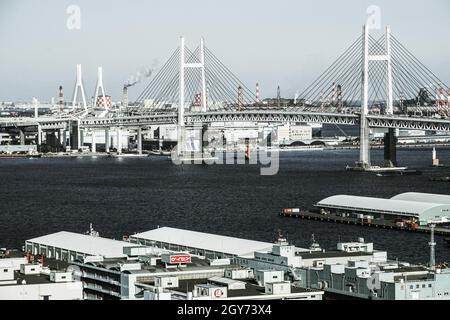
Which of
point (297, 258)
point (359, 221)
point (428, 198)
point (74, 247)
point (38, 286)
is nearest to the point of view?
point (38, 286)

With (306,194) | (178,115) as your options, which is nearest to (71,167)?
(178,115)

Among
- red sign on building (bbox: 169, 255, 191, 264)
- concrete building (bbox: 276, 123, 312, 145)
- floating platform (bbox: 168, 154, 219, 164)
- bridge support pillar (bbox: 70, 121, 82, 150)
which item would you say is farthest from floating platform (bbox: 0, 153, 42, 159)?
red sign on building (bbox: 169, 255, 191, 264)

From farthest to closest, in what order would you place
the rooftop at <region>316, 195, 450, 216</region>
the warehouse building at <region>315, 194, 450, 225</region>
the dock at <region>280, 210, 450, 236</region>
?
the rooftop at <region>316, 195, 450, 216</region>
the warehouse building at <region>315, 194, 450, 225</region>
the dock at <region>280, 210, 450, 236</region>

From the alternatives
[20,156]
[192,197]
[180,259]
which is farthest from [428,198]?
[20,156]

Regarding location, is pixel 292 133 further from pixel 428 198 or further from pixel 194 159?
pixel 428 198

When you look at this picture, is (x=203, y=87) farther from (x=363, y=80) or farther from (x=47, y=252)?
(x=47, y=252)

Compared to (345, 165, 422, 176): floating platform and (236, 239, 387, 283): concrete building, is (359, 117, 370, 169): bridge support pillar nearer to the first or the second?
(345, 165, 422, 176): floating platform

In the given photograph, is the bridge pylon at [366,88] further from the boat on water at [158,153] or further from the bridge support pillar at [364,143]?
the boat on water at [158,153]
